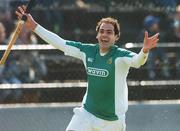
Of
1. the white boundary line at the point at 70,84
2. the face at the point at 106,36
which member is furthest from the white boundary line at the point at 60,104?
the face at the point at 106,36

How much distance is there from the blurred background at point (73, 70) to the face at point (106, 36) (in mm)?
1928

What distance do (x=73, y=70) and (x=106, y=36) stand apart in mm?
2315

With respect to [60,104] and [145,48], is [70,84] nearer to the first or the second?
[60,104]

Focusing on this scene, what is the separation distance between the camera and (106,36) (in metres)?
7.15

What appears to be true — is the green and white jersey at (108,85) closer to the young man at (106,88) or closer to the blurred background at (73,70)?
the young man at (106,88)

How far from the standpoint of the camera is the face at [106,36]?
7.16 meters

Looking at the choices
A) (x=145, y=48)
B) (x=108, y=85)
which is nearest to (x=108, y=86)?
(x=108, y=85)

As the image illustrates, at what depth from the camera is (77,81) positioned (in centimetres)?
931

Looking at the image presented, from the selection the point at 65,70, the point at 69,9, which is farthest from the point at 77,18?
the point at 65,70

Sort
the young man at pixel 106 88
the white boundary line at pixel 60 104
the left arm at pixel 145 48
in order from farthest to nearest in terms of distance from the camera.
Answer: the white boundary line at pixel 60 104 < the young man at pixel 106 88 < the left arm at pixel 145 48

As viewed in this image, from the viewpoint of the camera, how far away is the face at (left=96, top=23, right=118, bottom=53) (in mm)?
7156

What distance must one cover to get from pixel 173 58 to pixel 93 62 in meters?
2.83

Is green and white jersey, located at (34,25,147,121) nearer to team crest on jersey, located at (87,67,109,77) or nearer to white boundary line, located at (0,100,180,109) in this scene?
team crest on jersey, located at (87,67,109,77)

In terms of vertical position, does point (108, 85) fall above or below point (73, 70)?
above
